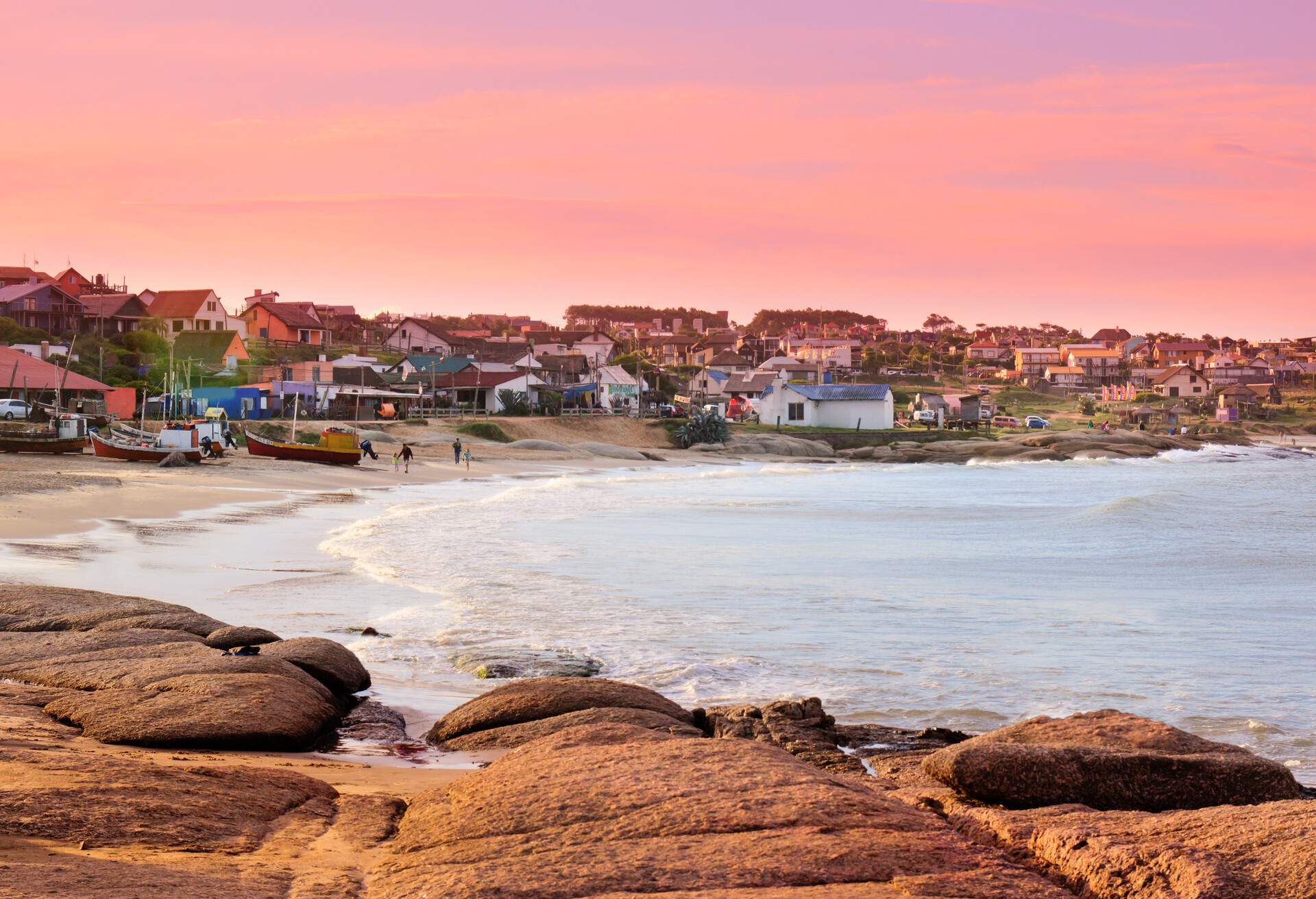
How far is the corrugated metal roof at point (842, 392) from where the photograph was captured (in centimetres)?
8850

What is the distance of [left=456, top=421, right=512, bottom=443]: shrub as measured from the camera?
213ft

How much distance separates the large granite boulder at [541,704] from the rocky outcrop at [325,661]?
139cm

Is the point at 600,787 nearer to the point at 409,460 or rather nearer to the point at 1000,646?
the point at 1000,646

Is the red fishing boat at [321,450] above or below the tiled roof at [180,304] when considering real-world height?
below

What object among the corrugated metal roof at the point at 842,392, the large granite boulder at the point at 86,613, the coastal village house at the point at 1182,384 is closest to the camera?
the large granite boulder at the point at 86,613

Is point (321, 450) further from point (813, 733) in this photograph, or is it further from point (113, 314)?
point (113, 314)

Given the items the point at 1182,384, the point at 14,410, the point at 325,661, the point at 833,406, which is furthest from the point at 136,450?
the point at 1182,384

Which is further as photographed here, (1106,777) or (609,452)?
(609,452)

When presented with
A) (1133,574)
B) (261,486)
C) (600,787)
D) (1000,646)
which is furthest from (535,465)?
(600,787)

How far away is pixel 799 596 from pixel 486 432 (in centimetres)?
4931

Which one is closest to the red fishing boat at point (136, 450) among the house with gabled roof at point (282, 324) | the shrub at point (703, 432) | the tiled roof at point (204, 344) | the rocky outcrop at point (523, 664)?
the rocky outcrop at point (523, 664)

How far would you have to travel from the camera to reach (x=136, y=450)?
4038 centimetres

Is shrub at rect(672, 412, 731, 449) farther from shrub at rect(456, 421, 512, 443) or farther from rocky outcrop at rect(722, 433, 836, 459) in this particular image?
shrub at rect(456, 421, 512, 443)

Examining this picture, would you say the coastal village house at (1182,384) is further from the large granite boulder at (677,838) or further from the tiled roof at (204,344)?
the large granite boulder at (677,838)
